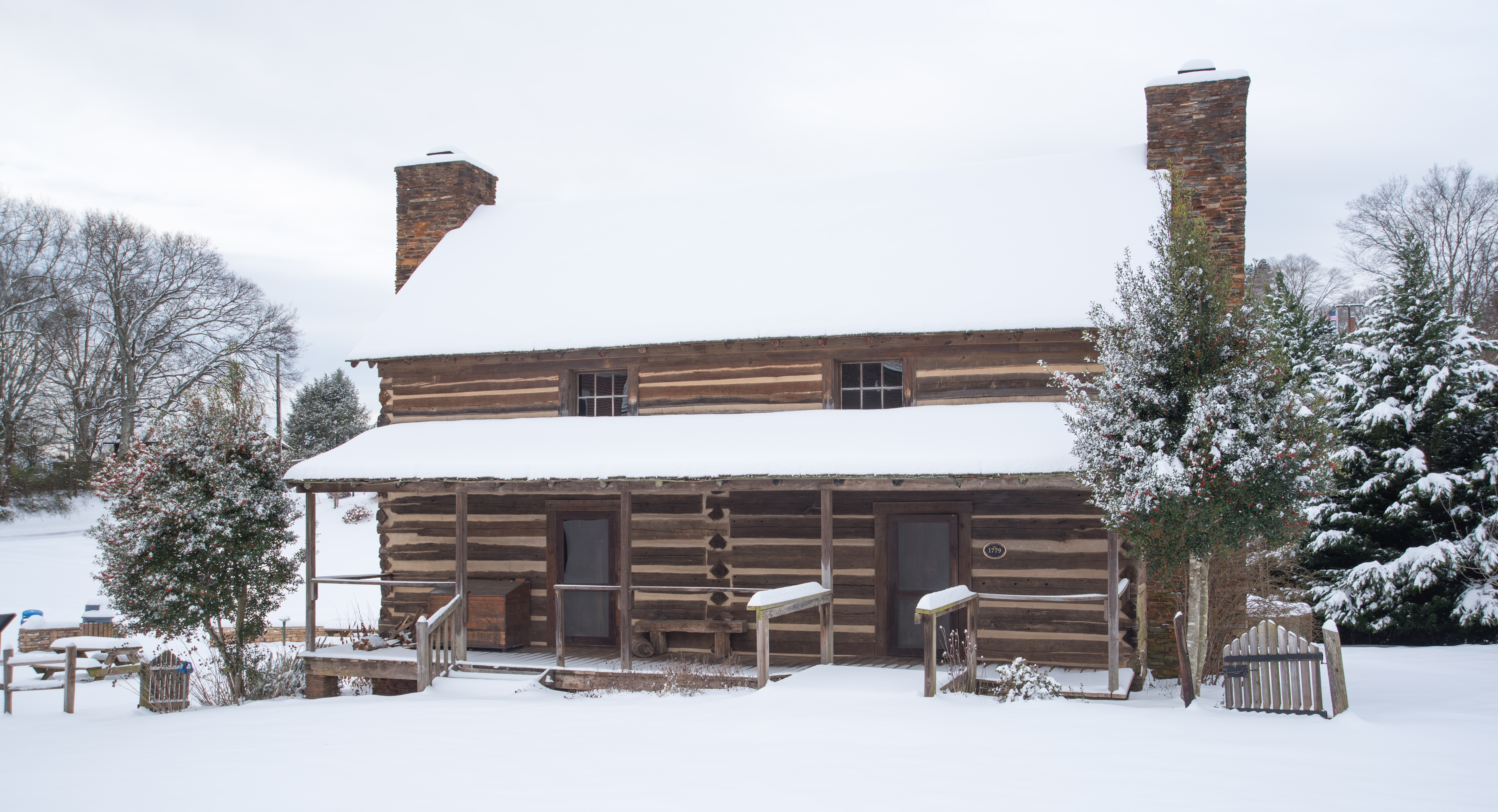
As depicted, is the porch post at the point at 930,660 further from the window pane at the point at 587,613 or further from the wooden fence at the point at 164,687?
the wooden fence at the point at 164,687

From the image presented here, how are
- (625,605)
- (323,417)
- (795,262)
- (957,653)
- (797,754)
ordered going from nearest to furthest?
(797,754)
(957,653)
(625,605)
(795,262)
(323,417)

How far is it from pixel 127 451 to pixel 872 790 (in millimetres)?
11437

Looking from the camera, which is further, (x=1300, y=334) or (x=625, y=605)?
(x=1300, y=334)

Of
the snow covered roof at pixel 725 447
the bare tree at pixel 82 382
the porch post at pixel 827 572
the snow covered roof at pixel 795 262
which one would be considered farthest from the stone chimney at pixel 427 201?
the bare tree at pixel 82 382

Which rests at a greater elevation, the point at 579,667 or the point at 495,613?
the point at 495,613

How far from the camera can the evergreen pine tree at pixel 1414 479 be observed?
1630 cm

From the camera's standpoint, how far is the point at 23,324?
36.3 m

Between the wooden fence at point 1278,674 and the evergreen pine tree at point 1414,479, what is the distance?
31.0 feet

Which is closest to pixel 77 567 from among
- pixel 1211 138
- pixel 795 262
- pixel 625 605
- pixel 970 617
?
pixel 625 605

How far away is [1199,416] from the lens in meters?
9.00

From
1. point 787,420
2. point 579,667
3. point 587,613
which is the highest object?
point 787,420

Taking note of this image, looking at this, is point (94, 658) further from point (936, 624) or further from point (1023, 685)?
point (1023, 685)

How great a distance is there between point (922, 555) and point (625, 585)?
3.94m

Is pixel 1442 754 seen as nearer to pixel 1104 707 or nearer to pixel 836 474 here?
pixel 1104 707
